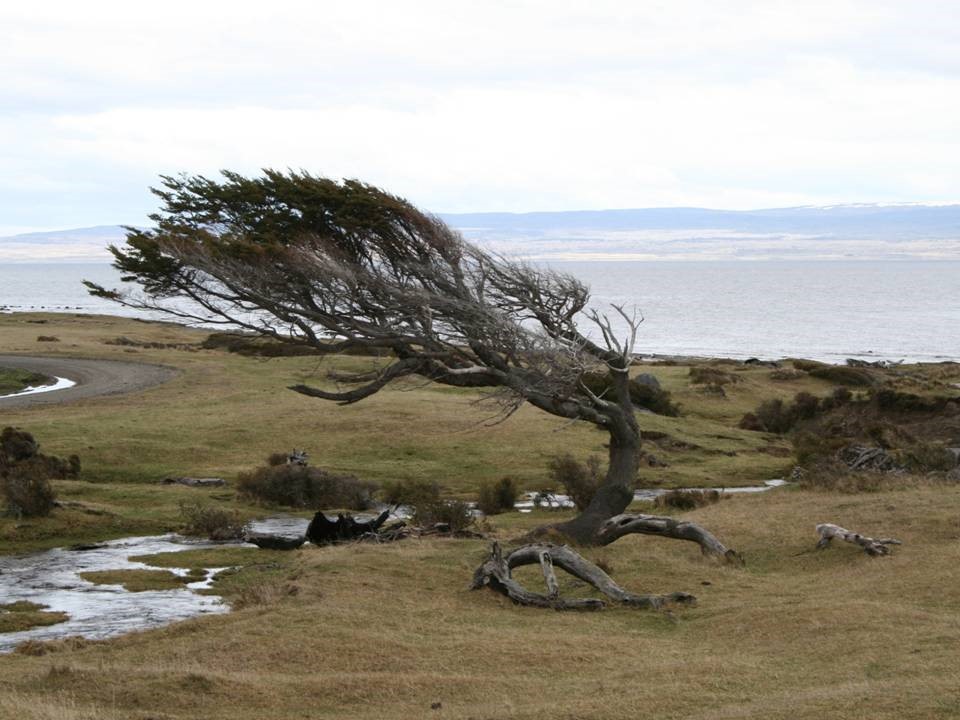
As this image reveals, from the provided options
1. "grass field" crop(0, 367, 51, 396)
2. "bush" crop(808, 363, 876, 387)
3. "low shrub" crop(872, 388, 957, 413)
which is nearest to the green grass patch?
"grass field" crop(0, 367, 51, 396)

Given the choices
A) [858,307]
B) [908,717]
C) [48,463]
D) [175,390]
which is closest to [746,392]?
[175,390]

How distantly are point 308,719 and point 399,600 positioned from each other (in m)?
6.07

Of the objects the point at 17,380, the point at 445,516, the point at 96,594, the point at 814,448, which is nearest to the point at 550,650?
the point at 96,594

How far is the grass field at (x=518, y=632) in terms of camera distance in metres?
12.0

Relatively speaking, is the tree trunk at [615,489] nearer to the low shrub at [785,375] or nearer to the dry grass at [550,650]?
the dry grass at [550,650]

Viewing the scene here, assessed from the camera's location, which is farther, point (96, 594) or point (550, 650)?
point (96, 594)

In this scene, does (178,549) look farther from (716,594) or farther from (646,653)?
(646,653)

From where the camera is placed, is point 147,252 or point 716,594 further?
point 147,252

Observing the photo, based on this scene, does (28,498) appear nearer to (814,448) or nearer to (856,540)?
(856,540)

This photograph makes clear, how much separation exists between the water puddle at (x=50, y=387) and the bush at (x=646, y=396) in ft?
68.2

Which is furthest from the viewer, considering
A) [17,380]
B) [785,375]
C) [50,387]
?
[785,375]

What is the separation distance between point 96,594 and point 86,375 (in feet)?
118

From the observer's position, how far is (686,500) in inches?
1161

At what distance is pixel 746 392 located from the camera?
54.7 metres
